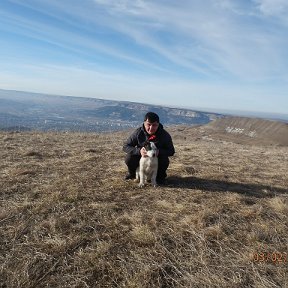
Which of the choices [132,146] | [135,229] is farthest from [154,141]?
[135,229]

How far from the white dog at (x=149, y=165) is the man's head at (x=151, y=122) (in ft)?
1.32

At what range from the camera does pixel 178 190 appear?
761 cm

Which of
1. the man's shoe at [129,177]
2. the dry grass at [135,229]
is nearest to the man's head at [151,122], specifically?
the man's shoe at [129,177]

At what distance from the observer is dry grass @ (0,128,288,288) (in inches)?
161

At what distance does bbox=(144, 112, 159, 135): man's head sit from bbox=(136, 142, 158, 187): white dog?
0.40 metres

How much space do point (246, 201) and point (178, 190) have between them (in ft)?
4.85

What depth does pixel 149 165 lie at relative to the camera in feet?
25.4

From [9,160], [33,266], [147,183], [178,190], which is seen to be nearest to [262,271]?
[33,266]

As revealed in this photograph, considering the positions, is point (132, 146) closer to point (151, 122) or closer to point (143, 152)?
point (143, 152)

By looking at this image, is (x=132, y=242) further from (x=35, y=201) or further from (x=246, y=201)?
(x=246, y=201)

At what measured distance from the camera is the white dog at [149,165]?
A: 305 inches

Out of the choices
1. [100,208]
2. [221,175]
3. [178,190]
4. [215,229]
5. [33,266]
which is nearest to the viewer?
[33,266]

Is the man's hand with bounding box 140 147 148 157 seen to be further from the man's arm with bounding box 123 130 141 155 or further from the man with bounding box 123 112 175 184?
the man's arm with bounding box 123 130 141 155

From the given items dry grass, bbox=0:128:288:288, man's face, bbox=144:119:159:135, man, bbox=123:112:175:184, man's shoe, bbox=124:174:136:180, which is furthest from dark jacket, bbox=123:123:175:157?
dry grass, bbox=0:128:288:288
